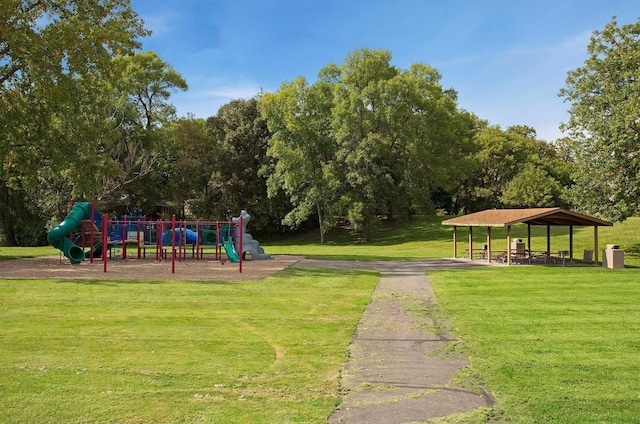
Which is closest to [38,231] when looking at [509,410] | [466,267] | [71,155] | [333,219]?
[71,155]

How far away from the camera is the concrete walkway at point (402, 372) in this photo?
5.01 m

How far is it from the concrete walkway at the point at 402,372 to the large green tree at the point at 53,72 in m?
15.7

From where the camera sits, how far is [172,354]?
7086 mm

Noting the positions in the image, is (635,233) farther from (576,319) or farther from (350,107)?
(576,319)

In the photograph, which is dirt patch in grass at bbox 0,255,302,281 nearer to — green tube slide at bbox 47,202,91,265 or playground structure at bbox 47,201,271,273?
green tube slide at bbox 47,202,91,265

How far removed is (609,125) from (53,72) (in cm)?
2472

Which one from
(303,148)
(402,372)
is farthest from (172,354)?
(303,148)

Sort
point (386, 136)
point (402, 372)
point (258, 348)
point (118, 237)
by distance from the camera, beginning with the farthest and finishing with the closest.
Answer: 1. point (386, 136)
2. point (118, 237)
3. point (258, 348)
4. point (402, 372)

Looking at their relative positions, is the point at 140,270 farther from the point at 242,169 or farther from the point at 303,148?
the point at 242,169

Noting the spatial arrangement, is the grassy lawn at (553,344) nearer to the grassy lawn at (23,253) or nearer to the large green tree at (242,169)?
the grassy lawn at (23,253)

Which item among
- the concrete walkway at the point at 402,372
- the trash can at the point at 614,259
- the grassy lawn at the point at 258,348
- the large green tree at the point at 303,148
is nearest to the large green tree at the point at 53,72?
the grassy lawn at the point at 258,348

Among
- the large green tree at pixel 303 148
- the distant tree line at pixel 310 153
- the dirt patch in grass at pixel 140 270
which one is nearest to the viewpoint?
the dirt patch in grass at pixel 140 270

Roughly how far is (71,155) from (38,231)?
2052 centimetres

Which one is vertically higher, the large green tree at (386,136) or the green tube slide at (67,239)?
the large green tree at (386,136)
